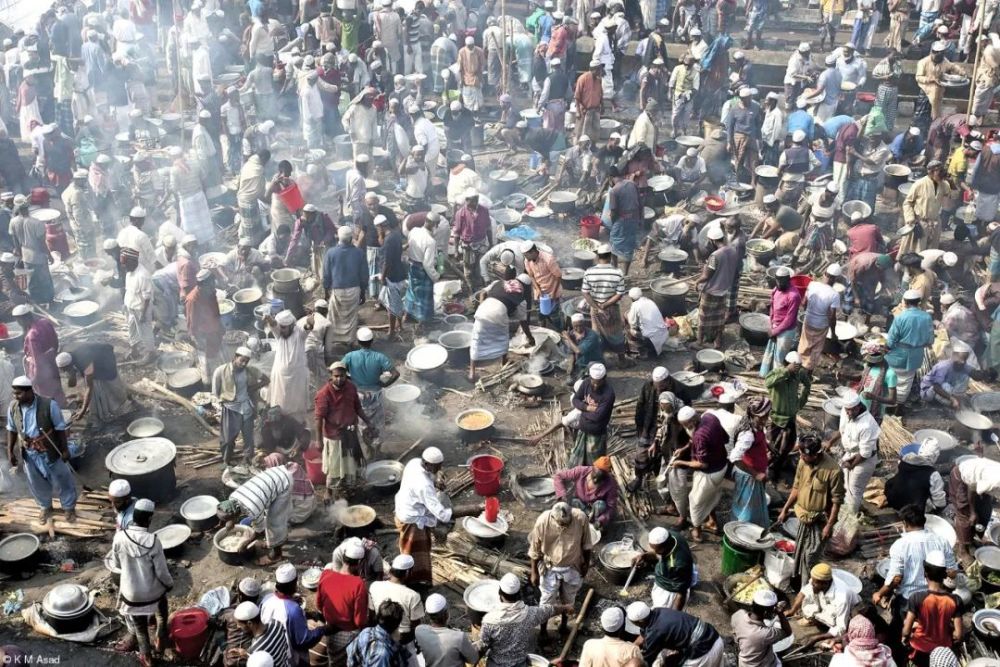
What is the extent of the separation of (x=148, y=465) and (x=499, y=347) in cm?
480

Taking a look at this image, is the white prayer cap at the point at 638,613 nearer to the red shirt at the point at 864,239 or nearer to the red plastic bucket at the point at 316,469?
the red plastic bucket at the point at 316,469

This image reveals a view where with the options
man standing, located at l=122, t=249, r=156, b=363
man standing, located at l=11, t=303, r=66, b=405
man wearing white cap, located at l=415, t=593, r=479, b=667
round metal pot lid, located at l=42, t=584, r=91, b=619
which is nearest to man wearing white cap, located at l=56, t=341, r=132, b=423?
man standing, located at l=11, t=303, r=66, b=405

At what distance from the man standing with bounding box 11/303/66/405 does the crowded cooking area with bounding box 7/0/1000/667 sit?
4 cm

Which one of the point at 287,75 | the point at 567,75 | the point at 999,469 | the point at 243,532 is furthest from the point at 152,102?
the point at 999,469

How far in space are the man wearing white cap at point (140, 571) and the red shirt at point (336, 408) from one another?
2587 millimetres

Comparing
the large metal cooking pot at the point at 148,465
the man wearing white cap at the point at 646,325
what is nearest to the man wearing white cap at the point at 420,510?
the large metal cooking pot at the point at 148,465

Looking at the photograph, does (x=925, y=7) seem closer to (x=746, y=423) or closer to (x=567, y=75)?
(x=567, y=75)

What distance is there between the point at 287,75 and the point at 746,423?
14573mm

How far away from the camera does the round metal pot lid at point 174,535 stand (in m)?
11.2

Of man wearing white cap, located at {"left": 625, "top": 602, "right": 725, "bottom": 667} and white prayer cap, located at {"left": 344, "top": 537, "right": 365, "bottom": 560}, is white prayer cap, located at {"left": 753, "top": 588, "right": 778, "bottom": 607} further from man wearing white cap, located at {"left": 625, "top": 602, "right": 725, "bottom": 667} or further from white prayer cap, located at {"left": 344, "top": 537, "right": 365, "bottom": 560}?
white prayer cap, located at {"left": 344, "top": 537, "right": 365, "bottom": 560}

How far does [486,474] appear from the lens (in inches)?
472

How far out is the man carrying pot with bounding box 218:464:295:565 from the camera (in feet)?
35.2

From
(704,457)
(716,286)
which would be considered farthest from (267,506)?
(716,286)

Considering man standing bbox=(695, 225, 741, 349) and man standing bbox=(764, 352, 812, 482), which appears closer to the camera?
man standing bbox=(764, 352, 812, 482)
